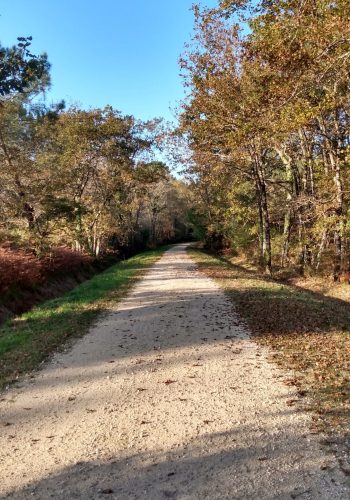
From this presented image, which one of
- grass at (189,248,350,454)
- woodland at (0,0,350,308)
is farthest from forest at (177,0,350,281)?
grass at (189,248,350,454)

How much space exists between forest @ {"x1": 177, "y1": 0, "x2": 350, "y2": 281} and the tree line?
4.98 meters

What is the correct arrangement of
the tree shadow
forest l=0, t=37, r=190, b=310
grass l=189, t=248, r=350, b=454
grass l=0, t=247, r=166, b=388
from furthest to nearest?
forest l=0, t=37, r=190, b=310 < grass l=0, t=247, r=166, b=388 < grass l=189, t=248, r=350, b=454 < the tree shadow

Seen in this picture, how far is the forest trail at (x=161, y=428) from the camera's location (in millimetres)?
3771

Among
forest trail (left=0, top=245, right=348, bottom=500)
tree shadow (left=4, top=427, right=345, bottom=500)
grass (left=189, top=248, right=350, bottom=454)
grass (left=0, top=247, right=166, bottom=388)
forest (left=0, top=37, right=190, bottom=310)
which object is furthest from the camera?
forest (left=0, top=37, right=190, bottom=310)

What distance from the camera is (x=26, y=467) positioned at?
4195 mm

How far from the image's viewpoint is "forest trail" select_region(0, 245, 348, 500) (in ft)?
12.4

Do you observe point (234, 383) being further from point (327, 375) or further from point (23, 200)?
point (23, 200)

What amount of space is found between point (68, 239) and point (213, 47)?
47.7 ft

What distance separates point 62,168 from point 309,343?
21.1 metres

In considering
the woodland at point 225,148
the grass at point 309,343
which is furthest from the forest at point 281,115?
the grass at point 309,343

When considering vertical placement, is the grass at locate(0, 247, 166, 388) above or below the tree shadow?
above

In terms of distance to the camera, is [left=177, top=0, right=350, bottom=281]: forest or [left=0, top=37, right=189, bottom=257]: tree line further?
[left=0, top=37, right=189, bottom=257]: tree line

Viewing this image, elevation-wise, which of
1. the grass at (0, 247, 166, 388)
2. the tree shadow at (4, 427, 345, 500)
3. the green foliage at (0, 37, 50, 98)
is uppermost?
the green foliage at (0, 37, 50, 98)

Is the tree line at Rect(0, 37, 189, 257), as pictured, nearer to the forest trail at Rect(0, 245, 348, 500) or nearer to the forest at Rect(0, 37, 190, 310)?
the forest at Rect(0, 37, 190, 310)
